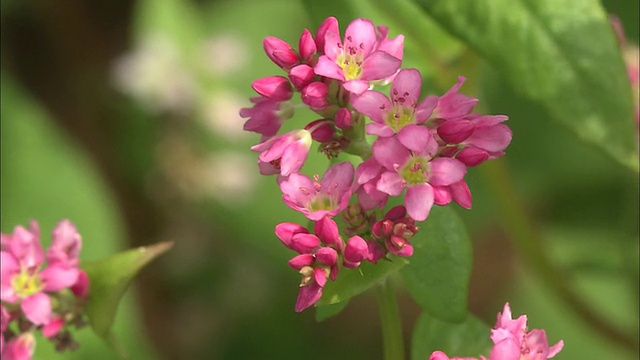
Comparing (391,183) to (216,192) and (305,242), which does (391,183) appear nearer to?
(305,242)

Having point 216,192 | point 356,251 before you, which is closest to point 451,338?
point 356,251

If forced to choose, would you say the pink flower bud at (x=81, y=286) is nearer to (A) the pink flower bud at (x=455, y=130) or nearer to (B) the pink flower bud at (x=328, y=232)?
(B) the pink flower bud at (x=328, y=232)

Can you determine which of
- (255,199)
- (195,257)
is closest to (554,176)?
(255,199)

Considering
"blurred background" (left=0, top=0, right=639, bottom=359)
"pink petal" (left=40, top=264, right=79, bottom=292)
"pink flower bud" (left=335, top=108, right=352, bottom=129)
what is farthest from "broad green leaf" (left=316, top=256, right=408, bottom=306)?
"blurred background" (left=0, top=0, right=639, bottom=359)

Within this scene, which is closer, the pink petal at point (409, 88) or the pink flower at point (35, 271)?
the pink petal at point (409, 88)

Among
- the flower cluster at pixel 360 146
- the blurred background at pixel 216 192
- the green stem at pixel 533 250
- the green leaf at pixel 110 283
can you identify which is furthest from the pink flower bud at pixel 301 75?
the blurred background at pixel 216 192

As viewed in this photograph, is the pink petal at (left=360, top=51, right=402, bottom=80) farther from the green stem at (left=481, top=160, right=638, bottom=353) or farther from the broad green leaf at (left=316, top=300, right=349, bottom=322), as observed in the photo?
the green stem at (left=481, top=160, right=638, bottom=353)

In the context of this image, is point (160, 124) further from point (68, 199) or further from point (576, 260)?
point (576, 260)
